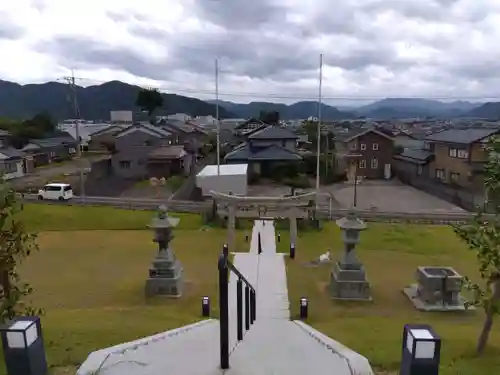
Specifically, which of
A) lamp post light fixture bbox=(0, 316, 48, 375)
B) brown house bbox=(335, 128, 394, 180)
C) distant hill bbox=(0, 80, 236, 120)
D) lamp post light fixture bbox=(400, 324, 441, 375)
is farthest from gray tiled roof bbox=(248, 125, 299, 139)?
distant hill bbox=(0, 80, 236, 120)

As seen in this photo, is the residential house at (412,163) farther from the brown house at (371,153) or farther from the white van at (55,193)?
the white van at (55,193)

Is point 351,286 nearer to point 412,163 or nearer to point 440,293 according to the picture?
point 440,293

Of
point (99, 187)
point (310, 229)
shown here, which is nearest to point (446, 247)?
point (310, 229)

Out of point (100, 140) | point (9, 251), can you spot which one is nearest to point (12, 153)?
point (100, 140)

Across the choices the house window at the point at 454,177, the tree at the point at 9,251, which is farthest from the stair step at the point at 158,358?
the house window at the point at 454,177

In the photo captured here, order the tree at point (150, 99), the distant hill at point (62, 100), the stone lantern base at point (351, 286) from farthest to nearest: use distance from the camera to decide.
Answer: the distant hill at point (62, 100), the tree at point (150, 99), the stone lantern base at point (351, 286)

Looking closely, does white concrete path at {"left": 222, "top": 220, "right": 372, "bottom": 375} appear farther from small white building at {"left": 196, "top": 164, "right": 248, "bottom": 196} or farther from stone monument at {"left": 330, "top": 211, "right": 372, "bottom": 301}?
small white building at {"left": 196, "top": 164, "right": 248, "bottom": 196}
